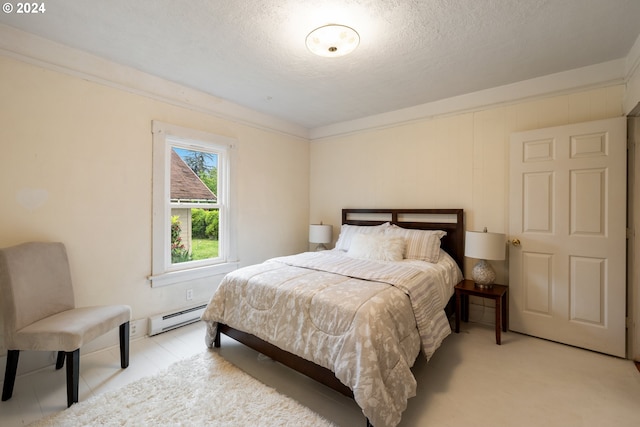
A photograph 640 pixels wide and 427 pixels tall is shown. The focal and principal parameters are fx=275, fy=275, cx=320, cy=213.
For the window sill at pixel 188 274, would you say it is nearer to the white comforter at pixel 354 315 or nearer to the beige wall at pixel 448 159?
the white comforter at pixel 354 315

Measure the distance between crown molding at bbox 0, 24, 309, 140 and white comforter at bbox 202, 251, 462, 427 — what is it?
6.51 ft

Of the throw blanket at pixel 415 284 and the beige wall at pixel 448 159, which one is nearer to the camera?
the throw blanket at pixel 415 284

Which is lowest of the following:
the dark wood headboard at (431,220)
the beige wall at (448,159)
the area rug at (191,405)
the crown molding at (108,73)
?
the area rug at (191,405)

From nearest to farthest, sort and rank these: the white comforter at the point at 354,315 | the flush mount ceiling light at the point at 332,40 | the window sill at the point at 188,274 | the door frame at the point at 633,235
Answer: the white comforter at the point at 354,315 < the flush mount ceiling light at the point at 332,40 < the door frame at the point at 633,235 < the window sill at the point at 188,274

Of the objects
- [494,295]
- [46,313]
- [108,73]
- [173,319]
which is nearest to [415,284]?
[494,295]

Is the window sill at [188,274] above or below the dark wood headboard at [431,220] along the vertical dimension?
below

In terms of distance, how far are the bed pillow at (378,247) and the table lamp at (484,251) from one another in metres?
0.68

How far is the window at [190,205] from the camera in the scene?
2828 millimetres

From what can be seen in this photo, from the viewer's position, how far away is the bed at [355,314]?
1.55 meters

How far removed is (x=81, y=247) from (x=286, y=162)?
2.64m

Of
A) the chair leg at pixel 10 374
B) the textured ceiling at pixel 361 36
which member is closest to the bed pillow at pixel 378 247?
the textured ceiling at pixel 361 36

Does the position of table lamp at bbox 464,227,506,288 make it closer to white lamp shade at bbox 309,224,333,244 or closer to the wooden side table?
the wooden side table

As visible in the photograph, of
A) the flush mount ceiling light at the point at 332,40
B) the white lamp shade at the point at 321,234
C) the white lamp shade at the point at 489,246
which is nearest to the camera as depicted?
the flush mount ceiling light at the point at 332,40

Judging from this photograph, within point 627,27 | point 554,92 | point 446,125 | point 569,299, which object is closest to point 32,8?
point 446,125
